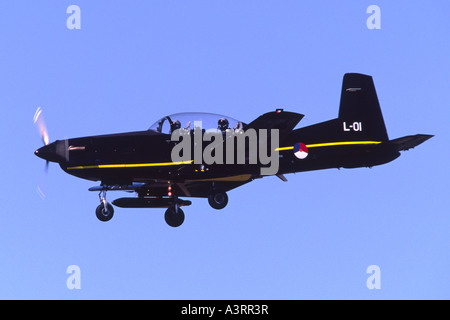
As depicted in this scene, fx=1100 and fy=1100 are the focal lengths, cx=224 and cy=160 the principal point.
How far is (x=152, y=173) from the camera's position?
3212 centimetres

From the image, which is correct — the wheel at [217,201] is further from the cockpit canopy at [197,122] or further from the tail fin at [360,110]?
the tail fin at [360,110]

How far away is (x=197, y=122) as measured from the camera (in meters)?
31.9

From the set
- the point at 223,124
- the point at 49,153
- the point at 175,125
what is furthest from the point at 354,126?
the point at 49,153

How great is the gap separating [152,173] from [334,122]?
6.02 m

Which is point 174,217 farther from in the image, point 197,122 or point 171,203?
point 197,122

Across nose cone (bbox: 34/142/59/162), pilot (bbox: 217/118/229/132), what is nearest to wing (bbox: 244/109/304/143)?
pilot (bbox: 217/118/229/132)

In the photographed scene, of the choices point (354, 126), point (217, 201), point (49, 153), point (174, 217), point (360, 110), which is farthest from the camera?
point (360, 110)

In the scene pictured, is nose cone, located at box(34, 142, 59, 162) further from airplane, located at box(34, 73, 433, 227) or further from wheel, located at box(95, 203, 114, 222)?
wheel, located at box(95, 203, 114, 222)

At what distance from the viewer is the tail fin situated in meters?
34.1

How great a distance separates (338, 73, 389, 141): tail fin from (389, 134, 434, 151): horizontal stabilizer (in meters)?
0.66

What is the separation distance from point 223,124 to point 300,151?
2661 millimetres
